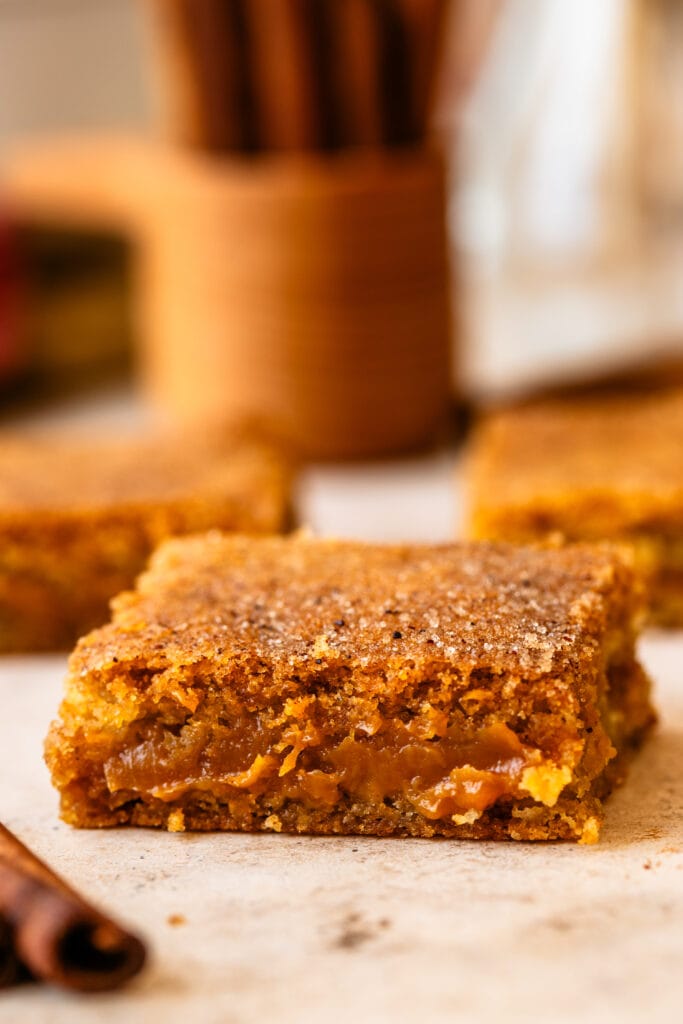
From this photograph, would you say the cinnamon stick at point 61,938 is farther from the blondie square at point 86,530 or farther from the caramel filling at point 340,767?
the blondie square at point 86,530

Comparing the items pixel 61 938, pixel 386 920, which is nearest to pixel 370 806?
pixel 386 920

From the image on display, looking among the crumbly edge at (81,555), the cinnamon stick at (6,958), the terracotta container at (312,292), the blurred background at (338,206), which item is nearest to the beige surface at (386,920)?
the cinnamon stick at (6,958)

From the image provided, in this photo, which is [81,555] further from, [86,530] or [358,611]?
[358,611]

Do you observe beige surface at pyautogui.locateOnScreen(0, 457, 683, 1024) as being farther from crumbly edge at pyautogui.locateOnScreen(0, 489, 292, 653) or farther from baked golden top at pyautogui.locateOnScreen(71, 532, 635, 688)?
crumbly edge at pyautogui.locateOnScreen(0, 489, 292, 653)

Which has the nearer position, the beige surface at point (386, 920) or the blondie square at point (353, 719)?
the beige surface at point (386, 920)

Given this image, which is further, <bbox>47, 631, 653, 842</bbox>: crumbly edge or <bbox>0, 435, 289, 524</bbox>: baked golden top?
<bbox>0, 435, 289, 524</bbox>: baked golden top

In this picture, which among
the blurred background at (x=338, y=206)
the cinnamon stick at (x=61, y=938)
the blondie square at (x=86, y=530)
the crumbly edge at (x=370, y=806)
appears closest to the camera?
the cinnamon stick at (x=61, y=938)

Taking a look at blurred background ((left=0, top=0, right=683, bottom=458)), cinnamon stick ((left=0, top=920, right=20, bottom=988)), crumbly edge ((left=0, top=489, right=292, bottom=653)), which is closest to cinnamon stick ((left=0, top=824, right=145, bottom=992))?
cinnamon stick ((left=0, top=920, right=20, bottom=988))
